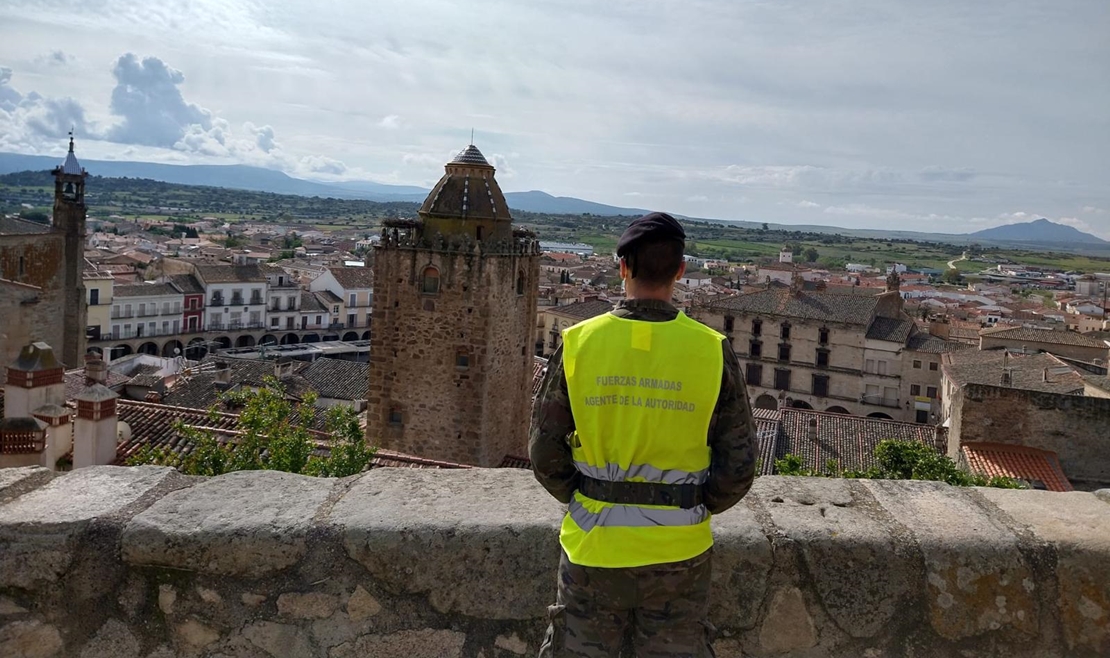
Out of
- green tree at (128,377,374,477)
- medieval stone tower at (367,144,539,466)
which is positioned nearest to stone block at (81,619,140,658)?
green tree at (128,377,374,477)

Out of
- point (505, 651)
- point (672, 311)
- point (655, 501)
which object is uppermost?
point (672, 311)

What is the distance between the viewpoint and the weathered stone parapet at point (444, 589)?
9.64 ft

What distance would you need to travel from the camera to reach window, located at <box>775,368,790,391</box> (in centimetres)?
4184

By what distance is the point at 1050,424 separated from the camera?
16859mm

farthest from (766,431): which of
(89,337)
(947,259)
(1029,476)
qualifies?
(947,259)

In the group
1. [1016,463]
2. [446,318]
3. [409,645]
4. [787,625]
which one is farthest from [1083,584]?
[446,318]

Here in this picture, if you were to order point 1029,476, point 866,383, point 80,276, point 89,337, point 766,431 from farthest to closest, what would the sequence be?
point 89,337 < point 866,383 < point 80,276 < point 766,431 < point 1029,476

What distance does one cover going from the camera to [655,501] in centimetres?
245

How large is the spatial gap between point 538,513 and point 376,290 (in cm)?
1576

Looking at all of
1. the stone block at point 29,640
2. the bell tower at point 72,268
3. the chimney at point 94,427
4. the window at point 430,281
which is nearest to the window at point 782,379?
the window at point 430,281

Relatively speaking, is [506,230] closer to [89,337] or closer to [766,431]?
[766,431]

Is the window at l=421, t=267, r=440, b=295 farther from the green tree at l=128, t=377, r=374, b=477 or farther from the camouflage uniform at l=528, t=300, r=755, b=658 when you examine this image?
the camouflage uniform at l=528, t=300, r=755, b=658

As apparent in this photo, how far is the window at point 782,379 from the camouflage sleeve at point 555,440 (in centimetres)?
4068

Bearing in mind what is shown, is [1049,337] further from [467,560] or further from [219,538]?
[219,538]
